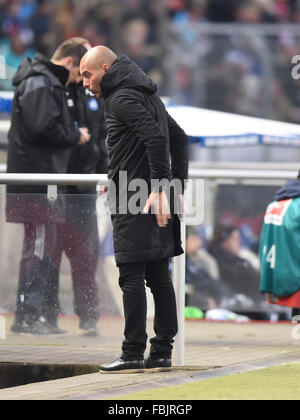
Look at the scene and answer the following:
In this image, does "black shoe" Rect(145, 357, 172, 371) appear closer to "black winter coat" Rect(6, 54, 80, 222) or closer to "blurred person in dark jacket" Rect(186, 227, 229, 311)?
"black winter coat" Rect(6, 54, 80, 222)

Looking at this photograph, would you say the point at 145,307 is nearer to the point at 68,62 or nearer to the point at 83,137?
the point at 83,137

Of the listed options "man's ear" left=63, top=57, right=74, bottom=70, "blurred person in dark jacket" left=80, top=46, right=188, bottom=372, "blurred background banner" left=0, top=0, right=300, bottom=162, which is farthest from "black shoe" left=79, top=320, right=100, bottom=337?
"blurred background banner" left=0, top=0, right=300, bottom=162

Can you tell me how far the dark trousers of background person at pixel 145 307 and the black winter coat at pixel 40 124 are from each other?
72.0 inches

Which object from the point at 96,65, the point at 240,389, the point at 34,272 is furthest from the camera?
Answer: the point at 34,272

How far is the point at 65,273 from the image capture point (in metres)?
7.85

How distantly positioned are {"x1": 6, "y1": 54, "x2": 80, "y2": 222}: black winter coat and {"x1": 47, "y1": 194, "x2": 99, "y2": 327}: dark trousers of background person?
0.99 metres

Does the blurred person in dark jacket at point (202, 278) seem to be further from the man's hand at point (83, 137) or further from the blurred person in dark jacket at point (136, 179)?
the blurred person in dark jacket at point (136, 179)

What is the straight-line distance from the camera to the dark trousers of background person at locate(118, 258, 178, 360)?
7.04 metres

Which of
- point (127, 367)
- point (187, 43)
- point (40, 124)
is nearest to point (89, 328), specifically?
point (127, 367)

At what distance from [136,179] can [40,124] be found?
188 centimetres

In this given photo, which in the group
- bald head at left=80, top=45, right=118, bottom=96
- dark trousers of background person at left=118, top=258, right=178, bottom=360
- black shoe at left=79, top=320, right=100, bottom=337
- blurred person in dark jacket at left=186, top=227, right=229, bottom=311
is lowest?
blurred person in dark jacket at left=186, top=227, right=229, bottom=311

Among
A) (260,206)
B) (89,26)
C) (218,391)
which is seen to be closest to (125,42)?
(89,26)

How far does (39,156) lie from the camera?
8742mm
